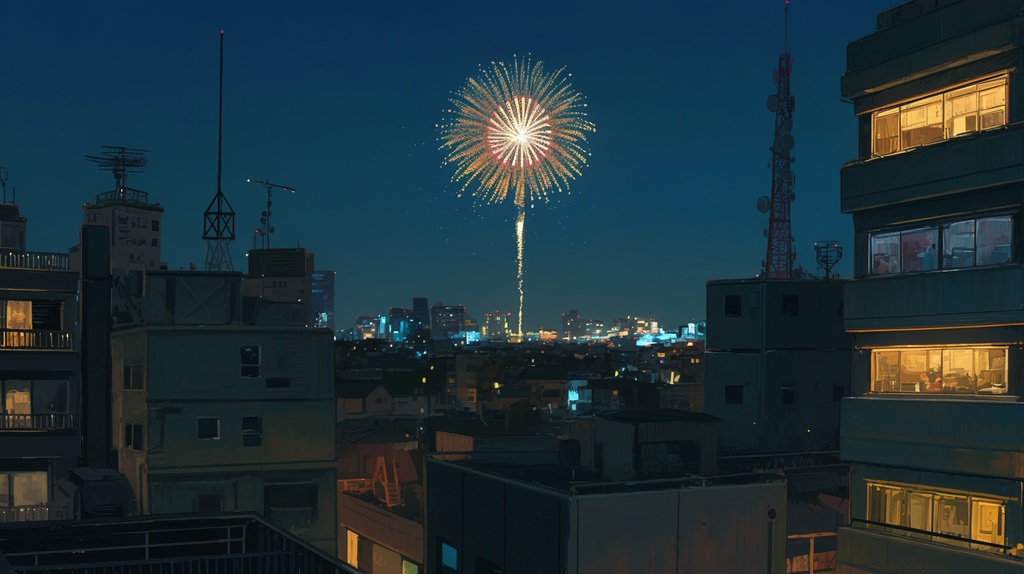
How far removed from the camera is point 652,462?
38.5 meters

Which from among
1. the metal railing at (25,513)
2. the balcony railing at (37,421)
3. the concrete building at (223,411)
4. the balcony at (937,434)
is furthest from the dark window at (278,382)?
the balcony at (937,434)

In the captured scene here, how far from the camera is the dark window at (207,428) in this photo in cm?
4481

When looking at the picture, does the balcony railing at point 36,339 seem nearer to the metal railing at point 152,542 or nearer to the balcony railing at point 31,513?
the balcony railing at point 31,513

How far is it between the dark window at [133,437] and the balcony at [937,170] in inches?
1152

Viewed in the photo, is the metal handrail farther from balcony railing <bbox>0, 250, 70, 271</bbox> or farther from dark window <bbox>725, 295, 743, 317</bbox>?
dark window <bbox>725, 295, 743, 317</bbox>

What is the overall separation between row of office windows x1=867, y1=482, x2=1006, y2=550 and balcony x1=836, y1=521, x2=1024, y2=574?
12.6 inches

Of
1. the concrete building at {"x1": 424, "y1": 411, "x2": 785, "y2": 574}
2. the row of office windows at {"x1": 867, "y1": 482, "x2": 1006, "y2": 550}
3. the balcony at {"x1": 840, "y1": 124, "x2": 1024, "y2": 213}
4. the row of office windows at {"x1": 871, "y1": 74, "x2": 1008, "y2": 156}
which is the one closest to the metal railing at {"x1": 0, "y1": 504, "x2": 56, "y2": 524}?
the concrete building at {"x1": 424, "y1": 411, "x2": 785, "y2": 574}

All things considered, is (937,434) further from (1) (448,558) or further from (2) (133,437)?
(2) (133,437)

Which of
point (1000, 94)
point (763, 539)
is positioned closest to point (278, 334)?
point (763, 539)

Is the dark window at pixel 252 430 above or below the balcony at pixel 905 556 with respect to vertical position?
above

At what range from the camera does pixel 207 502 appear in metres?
44.5

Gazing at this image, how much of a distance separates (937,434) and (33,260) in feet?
107

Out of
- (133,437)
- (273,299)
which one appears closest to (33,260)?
(133,437)

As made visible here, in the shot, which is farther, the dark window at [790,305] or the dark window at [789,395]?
the dark window at [789,395]
